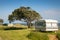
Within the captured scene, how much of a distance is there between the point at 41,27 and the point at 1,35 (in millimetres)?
10122

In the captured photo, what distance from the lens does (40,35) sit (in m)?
29.3

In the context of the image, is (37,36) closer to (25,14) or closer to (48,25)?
(48,25)

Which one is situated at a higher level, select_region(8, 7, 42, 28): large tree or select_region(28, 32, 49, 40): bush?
select_region(8, 7, 42, 28): large tree

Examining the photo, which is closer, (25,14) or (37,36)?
(37,36)

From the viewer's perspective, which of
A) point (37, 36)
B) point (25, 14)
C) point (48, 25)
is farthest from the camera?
point (25, 14)

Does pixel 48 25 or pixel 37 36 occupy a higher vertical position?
pixel 48 25

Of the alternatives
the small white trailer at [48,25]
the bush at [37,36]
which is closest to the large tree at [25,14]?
the small white trailer at [48,25]

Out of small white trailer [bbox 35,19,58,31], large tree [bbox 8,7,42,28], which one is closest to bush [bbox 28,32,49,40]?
small white trailer [bbox 35,19,58,31]

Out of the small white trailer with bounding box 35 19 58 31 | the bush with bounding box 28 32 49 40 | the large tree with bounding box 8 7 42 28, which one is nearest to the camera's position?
the bush with bounding box 28 32 49 40

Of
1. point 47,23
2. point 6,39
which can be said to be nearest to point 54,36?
point 47,23

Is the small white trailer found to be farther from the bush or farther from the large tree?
the large tree

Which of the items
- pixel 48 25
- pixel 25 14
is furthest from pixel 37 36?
pixel 25 14

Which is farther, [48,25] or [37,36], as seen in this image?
[48,25]

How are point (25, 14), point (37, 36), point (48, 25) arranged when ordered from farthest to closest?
point (25, 14), point (48, 25), point (37, 36)
